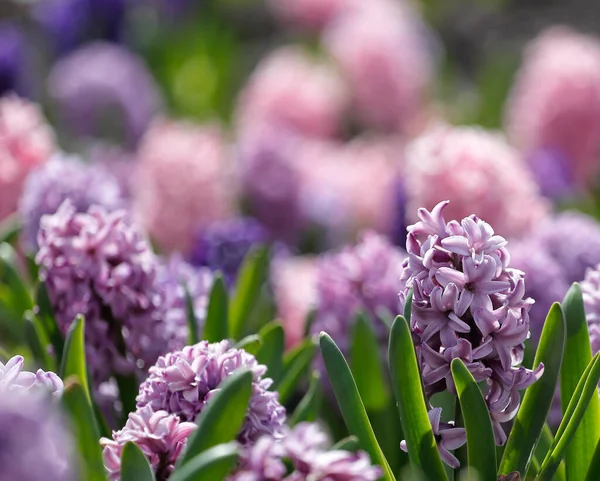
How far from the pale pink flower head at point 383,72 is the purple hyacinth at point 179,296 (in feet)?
5.27

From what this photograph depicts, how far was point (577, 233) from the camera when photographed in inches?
43.5

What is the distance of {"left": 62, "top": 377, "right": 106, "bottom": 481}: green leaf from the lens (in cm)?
55

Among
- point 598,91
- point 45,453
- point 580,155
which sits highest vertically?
point 45,453

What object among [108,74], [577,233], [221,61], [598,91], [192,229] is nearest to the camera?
[577,233]

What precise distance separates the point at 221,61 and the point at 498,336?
2574 mm

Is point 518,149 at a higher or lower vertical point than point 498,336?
lower

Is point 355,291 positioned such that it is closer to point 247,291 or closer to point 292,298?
point 247,291

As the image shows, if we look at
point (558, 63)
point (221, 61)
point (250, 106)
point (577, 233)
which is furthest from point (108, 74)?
point (577, 233)

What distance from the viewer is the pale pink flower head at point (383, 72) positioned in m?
2.57

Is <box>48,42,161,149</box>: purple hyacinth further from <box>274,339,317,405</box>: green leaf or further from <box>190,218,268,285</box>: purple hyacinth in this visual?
<box>274,339,317,405</box>: green leaf

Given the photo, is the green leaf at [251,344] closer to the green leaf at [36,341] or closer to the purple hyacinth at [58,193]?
the green leaf at [36,341]

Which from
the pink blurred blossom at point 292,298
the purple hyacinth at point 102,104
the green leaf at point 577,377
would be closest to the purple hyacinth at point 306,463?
the green leaf at point 577,377

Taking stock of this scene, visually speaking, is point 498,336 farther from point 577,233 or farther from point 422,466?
point 577,233

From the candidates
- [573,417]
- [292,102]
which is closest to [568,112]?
[292,102]
